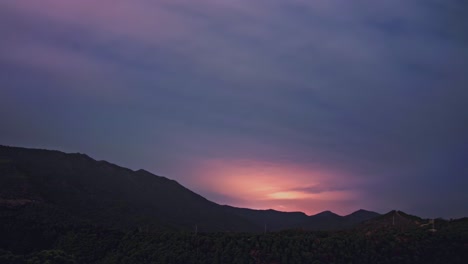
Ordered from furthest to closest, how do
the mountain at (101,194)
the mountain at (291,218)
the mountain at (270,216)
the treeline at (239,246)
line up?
1. the mountain at (270,216)
2. the mountain at (291,218)
3. the mountain at (101,194)
4. the treeline at (239,246)

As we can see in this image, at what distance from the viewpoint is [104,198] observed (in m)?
118

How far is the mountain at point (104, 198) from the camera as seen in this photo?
95.5 m

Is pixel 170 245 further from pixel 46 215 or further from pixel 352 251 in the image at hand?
pixel 46 215

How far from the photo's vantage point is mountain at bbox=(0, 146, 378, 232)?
313ft

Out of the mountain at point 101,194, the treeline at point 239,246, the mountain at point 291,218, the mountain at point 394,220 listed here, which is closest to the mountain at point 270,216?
the mountain at point 291,218

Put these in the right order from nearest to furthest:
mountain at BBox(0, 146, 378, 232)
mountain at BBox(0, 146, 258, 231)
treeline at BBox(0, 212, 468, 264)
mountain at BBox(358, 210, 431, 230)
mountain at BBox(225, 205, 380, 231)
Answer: treeline at BBox(0, 212, 468, 264) → mountain at BBox(358, 210, 431, 230) → mountain at BBox(0, 146, 378, 232) → mountain at BBox(0, 146, 258, 231) → mountain at BBox(225, 205, 380, 231)

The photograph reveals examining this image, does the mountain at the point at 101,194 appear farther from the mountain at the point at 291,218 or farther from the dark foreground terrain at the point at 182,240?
the mountain at the point at 291,218

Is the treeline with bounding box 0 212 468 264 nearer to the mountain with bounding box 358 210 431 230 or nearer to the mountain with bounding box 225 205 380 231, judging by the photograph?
the mountain with bounding box 358 210 431 230

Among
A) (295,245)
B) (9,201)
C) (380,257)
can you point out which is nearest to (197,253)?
(295,245)

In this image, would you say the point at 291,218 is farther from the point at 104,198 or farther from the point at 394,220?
the point at 394,220

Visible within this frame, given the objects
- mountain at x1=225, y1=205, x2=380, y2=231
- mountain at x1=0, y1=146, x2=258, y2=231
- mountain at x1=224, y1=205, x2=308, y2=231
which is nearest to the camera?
mountain at x1=0, y1=146, x2=258, y2=231

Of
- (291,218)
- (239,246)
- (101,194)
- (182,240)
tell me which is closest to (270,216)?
(291,218)

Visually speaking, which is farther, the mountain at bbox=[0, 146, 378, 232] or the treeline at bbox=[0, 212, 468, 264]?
the mountain at bbox=[0, 146, 378, 232]

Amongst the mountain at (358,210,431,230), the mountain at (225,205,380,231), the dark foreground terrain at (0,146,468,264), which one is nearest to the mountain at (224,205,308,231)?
the mountain at (225,205,380,231)
